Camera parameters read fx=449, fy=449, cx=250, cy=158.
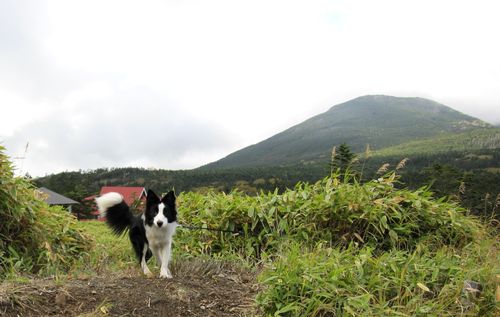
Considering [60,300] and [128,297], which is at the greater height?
[60,300]

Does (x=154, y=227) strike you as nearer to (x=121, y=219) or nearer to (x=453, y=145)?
(x=121, y=219)

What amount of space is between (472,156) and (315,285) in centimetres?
10645

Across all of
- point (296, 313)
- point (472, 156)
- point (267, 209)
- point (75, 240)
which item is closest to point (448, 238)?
point (267, 209)

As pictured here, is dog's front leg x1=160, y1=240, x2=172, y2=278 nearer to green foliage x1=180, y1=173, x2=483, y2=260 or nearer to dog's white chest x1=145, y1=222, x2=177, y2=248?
dog's white chest x1=145, y1=222, x2=177, y2=248

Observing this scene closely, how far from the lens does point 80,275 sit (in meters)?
4.39

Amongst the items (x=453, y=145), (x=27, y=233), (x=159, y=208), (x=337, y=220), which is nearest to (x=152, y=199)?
(x=159, y=208)

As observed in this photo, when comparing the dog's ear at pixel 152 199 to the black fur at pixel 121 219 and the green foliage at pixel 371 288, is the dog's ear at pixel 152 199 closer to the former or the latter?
the black fur at pixel 121 219

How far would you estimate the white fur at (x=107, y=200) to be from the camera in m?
5.44

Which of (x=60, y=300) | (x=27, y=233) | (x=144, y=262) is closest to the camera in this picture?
(x=60, y=300)

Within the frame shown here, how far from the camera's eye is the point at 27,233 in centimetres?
518

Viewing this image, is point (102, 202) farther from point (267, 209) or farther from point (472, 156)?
point (472, 156)

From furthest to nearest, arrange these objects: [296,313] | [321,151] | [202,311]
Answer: [321,151] → [202,311] → [296,313]

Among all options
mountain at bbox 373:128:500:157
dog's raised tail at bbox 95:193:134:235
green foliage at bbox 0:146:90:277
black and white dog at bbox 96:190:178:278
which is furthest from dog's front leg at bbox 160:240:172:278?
mountain at bbox 373:128:500:157

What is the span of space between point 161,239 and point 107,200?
0.98 m
